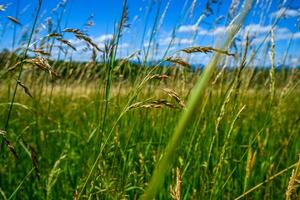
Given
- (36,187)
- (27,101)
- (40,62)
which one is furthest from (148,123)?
(27,101)

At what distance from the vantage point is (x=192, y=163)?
180 cm

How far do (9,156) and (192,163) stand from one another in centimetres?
108

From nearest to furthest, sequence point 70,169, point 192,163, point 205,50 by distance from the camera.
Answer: point 205,50 → point 192,163 → point 70,169

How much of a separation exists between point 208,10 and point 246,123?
3.13 ft

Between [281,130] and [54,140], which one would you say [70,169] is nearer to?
[54,140]

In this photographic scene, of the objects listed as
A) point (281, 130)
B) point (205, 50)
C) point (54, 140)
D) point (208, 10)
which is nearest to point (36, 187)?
point (54, 140)

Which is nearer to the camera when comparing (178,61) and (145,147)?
(178,61)

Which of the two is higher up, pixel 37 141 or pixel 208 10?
pixel 208 10

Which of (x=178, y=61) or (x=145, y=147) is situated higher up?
(x=178, y=61)

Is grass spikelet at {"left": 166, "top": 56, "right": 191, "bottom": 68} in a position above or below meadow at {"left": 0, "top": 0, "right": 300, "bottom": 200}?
above

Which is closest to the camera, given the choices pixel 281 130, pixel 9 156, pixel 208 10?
pixel 9 156

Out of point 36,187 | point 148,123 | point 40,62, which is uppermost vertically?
point 40,62

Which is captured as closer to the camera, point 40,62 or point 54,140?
point 40,62

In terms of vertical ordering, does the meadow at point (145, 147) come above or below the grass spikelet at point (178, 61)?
below
